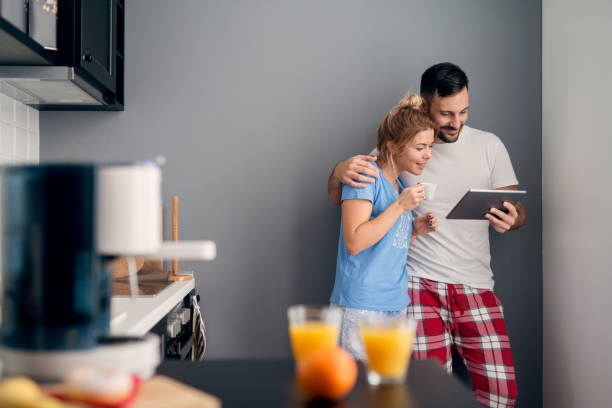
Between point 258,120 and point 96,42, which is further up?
point 96,42

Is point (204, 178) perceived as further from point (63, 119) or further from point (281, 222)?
point (63, 119)

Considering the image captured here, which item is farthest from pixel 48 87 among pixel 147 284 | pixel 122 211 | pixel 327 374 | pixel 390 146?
pixel 327 374

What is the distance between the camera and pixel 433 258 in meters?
2.13

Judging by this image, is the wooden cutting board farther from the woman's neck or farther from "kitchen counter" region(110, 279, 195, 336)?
the woman's neck

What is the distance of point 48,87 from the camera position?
76.4 inches

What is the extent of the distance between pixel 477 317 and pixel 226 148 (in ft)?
4.27

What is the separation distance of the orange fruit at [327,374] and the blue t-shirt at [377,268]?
105 cm

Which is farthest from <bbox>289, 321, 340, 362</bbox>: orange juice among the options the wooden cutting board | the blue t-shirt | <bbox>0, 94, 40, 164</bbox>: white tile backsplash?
<bbox>0, 94, 40, 164</bbox>: white tile backsplash

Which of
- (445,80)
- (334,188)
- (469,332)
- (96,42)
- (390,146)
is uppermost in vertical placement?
(96,42)

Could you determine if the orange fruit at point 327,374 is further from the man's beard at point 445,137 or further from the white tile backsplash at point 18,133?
the white tile backsplash at point 18,133

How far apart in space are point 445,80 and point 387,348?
56.7 inches

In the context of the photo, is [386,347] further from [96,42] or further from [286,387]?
[96,42]

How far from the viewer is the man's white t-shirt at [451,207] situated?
2.13 meters

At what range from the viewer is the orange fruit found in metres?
0.78
